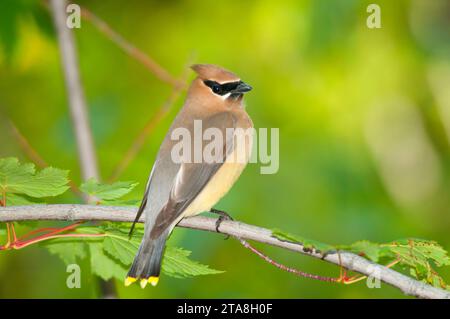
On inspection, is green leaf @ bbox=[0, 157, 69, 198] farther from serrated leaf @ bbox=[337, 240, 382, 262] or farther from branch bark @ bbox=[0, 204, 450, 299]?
serrated leaf @ bbox=[337, 240, 382, 262]

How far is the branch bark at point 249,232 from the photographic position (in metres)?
2.73

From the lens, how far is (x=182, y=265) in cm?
327

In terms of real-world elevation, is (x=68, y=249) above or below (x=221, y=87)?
below

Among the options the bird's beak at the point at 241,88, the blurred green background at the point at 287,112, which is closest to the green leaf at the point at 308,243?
the bird's beak at the point at 241,88

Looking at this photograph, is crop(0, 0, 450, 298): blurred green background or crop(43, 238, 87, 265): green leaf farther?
crop(0, 0, 450, 298): blurred green background

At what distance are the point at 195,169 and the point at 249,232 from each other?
102 centimetres

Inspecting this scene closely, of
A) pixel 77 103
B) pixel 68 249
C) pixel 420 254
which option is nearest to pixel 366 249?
pixel 420 254

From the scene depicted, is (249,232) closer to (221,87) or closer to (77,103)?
(221,87)

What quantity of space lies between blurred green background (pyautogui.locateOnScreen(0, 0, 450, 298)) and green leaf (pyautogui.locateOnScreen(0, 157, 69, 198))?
2.69 m

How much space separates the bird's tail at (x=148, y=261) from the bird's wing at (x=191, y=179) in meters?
0.05

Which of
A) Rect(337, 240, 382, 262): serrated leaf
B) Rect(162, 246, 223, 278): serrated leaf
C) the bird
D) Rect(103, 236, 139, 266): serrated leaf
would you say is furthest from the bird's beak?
Rect(337, 240, 382, 262): serrated leaf

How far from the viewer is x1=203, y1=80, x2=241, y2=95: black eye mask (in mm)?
4745

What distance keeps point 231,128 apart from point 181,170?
1.85ft

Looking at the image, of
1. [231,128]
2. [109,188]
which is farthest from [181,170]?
[109,188]
